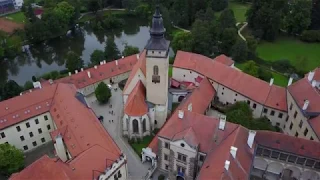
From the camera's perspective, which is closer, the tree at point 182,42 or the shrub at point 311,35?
the tree at point 182,42

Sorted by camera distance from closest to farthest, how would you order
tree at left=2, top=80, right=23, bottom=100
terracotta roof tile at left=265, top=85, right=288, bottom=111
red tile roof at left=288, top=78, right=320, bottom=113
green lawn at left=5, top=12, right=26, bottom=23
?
red tile roof at left=288, top=78, right=320, bottom=113
terracotta roof tile at left=265, top=85, right=288, bottom=111
tree at left=2, top=80, right=23, bottom=100
green lawn at left=5, top=12, right=26, bottom=23

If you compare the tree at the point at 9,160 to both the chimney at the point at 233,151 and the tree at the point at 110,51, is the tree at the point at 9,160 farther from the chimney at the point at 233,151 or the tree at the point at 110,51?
the tree at the point at 110,51

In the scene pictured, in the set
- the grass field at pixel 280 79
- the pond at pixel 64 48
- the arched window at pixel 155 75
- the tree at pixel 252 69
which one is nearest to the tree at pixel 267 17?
the grass field at pixel 280 79

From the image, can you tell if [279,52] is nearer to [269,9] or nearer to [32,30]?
[269,9]

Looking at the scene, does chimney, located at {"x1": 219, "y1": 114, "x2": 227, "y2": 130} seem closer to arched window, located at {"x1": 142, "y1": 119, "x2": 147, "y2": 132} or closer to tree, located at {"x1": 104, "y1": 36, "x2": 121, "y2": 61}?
arched window, located at {"x1": 142, "y1": 119, "x2": 147, "y2": 132}

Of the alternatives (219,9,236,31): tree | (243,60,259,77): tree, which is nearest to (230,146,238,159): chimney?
(243,60,259,77): tree

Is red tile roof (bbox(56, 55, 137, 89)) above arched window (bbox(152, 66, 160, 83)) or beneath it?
beneath
